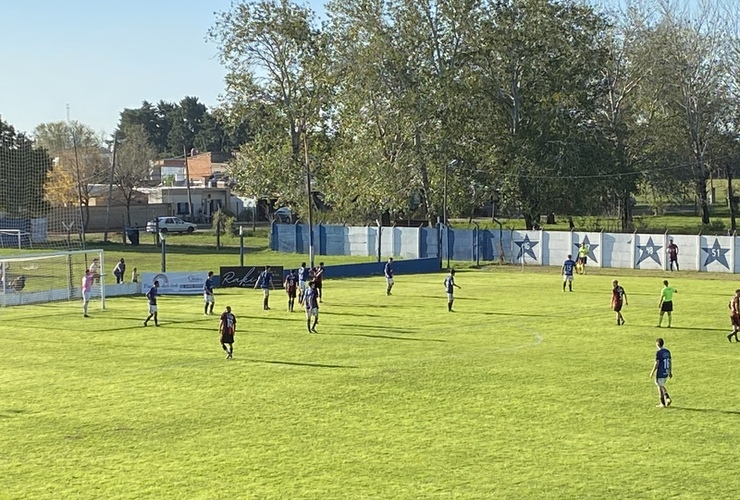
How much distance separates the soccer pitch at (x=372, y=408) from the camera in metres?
16.4

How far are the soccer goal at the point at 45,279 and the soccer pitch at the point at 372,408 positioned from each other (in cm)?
579

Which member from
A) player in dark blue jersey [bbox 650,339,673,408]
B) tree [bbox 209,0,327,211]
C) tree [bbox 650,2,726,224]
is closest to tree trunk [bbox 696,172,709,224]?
tree [bbox 650,2,726,224]

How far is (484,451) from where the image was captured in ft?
59.1

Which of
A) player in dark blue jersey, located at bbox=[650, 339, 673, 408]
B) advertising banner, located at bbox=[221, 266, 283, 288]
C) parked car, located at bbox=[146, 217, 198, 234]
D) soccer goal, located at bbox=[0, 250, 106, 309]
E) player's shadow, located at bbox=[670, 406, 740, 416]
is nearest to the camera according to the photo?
player's shadow, located at bbox=[670, 406, 740, 416]

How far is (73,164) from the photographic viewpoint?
102m

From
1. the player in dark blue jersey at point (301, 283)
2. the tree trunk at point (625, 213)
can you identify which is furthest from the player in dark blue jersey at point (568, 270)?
the tree trunk at point (625, 213)

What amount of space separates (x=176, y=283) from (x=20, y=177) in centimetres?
2765

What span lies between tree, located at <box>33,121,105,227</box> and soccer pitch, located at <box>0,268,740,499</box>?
35.3 m

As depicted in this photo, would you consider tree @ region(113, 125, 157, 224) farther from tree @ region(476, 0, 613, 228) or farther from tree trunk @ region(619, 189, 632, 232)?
tree trunk @ region(619, 189, 632, 232)

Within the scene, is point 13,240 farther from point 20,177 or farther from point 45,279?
point 45,279

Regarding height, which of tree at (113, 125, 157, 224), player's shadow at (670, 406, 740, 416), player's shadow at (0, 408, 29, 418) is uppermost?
tree at (113, 125, 157, 224)

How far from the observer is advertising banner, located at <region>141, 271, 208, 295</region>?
49.5 metres

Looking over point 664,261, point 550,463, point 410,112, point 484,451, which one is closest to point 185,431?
point 484,451

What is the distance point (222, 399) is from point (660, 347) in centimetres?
1034
